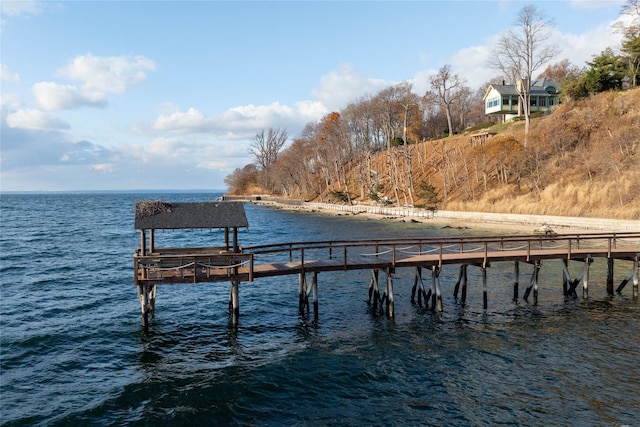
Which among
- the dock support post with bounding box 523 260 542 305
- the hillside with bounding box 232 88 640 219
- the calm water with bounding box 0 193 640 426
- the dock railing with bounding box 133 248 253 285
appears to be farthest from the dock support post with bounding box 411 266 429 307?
the hillside with bounding box 232 88 640 219

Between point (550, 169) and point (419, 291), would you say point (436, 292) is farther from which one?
point (550, 169)

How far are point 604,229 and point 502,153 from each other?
1307 inches

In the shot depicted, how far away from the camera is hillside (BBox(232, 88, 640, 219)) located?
2105 inches

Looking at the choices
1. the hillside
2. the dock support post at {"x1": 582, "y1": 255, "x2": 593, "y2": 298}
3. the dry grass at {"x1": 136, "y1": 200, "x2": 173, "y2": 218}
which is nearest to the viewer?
the dry grass at {"x1": 136, "y1": 200, "x2": 173, "y2": 218}

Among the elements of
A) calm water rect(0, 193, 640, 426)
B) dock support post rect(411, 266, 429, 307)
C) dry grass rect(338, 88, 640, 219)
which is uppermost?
dry grass rect(338, 88, 640, 219)

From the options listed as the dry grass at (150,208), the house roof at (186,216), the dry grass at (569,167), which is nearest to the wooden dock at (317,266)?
the house roof at (186,216)

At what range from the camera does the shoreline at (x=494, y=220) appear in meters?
46.1

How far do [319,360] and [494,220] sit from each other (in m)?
46.9

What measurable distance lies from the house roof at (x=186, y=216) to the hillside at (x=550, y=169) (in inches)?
1673

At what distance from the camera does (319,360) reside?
17.8 meters

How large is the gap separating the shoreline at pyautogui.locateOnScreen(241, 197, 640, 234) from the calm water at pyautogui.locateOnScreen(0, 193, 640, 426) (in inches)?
707

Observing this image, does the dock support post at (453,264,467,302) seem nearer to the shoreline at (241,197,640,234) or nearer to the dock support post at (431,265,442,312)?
the dock support post at (431,265,442,312)

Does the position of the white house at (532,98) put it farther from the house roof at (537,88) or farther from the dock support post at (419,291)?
the dock support post at (419,291)

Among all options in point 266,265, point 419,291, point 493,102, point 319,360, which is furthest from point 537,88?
point 319,360
